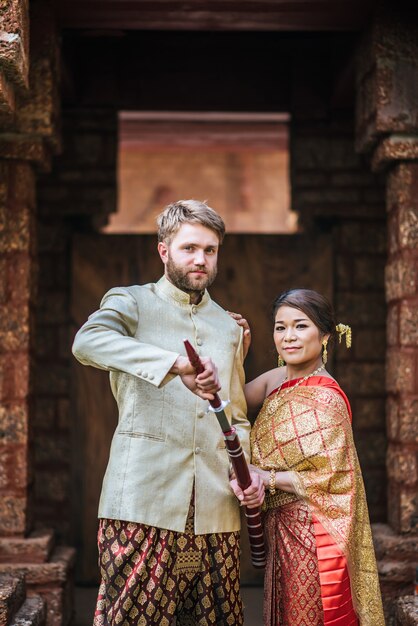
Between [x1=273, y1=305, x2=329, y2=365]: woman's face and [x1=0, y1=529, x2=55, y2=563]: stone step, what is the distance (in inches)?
62.8

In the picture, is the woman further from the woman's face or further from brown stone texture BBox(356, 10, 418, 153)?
brown stone texture BBox(356, 10, 418, 153)

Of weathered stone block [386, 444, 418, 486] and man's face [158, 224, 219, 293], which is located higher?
man's face [158, 224, 219, 293]

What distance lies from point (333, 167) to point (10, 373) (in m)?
2.63

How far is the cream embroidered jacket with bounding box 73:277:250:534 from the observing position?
3.12 metres

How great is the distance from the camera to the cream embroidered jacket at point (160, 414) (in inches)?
123

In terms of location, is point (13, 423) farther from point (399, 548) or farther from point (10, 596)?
point (399, 548)

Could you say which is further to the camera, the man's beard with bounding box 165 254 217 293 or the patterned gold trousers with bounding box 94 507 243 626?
the man's beard with bounding box 165 254 217 293

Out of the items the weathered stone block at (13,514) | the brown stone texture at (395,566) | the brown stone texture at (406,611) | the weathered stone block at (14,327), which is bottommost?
the brown stone texture at (406,611)

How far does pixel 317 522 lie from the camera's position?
336 cm

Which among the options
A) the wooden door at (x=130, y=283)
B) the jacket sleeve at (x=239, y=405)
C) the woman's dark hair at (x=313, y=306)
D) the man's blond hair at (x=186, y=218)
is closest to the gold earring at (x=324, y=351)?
the woman's dark hair at (x=313, y=306)

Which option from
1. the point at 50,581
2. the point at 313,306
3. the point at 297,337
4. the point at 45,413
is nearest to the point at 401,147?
the point at 313,306

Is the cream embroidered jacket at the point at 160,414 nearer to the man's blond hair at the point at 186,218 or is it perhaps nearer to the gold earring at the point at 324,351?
the man's blond hair at the point at 186,218

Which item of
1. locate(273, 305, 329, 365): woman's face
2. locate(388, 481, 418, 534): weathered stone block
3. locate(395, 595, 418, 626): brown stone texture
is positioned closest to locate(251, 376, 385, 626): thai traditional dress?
locate(273, 305, 329, 365): woman's face

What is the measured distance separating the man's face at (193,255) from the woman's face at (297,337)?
36cm
